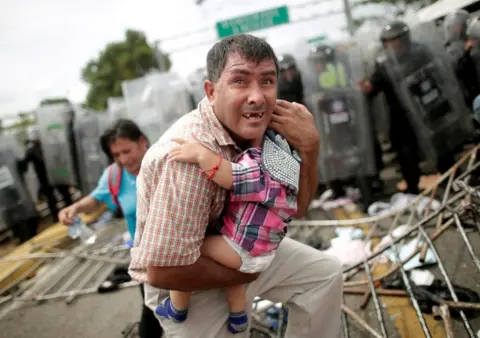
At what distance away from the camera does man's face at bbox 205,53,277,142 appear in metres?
1.25

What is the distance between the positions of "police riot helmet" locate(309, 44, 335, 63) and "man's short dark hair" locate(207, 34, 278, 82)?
11.7ft

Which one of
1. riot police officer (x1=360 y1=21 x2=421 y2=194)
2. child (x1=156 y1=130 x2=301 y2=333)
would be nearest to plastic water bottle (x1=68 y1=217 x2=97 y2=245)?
child (x1=156 y1=130 x2=301 y2=333)

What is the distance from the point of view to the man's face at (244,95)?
1.25m

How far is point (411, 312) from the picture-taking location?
2.23 m

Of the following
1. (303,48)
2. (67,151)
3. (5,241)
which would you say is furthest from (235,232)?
(5,241)

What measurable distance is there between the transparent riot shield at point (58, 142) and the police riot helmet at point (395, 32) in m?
5.65

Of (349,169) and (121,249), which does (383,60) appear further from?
(121,249)

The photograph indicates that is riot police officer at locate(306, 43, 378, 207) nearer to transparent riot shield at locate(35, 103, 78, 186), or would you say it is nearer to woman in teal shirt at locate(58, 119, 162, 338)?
woman in teal shirt at locate(58, 119, 162, 338)

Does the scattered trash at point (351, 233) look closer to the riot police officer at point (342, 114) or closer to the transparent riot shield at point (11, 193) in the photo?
the riot police officer at point (342, 114)

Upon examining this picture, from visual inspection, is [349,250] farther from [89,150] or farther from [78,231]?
[89,150]

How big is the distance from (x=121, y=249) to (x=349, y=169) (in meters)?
3.32

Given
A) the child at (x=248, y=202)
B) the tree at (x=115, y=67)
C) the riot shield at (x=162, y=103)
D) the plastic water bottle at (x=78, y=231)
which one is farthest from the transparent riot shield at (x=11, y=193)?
the tree at (x=115, y=67)

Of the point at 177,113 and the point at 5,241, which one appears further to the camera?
the point at 5,241

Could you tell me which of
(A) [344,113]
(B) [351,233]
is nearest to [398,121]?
(A) [344,113]
